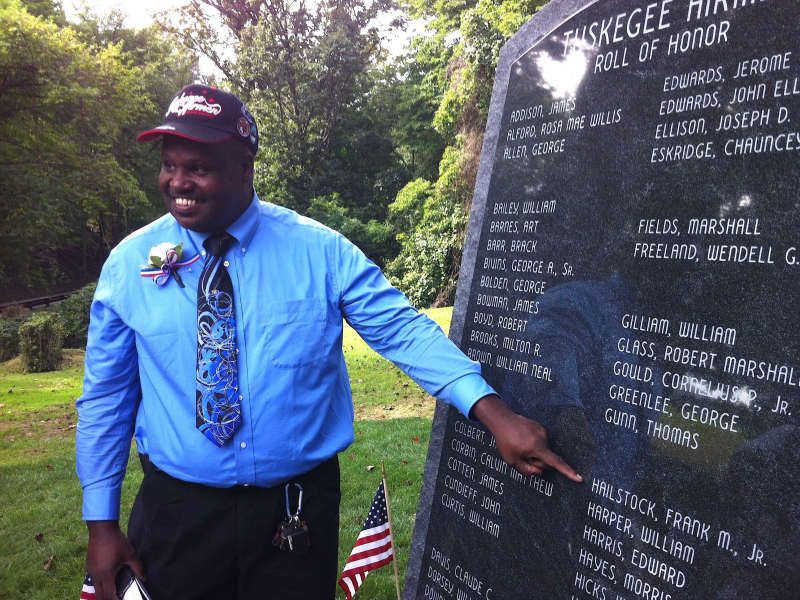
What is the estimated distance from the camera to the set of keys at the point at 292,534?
7.88 ft

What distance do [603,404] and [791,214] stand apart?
2.68 ft

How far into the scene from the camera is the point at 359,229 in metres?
30.2

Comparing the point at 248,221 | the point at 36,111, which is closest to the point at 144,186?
the point at 36,111

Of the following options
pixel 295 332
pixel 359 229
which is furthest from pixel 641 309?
pixel 359 229

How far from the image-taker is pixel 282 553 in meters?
2.46

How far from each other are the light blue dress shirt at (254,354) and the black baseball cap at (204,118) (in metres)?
0.32

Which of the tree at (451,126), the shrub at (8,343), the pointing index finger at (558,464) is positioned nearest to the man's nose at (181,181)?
the pointing index finger at (558,464)

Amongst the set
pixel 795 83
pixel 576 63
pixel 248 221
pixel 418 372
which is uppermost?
pixel 576 63

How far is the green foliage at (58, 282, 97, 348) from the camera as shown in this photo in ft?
73.5

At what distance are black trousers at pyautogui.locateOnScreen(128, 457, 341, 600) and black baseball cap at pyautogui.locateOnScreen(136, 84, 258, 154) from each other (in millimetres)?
1246

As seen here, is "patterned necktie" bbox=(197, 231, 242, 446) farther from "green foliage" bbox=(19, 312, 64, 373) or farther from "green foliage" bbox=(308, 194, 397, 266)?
"green foliage" bbox=(308, 194, 397, 266)

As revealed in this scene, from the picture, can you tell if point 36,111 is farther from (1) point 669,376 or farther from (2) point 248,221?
(1) point 669,376

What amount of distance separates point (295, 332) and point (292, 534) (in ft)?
2.35

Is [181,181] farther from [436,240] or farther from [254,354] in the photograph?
[436,240]
